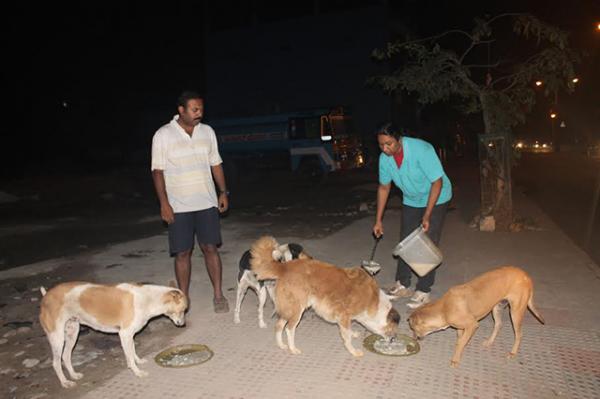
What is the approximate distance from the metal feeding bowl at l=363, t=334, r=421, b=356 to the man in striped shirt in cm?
178

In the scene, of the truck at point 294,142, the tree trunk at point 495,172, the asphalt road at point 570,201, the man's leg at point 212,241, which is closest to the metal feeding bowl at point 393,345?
the man's leg at point 212,241

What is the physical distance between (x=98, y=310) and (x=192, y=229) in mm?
1523

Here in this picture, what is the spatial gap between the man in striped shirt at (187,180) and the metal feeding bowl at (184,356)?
36.3 inches

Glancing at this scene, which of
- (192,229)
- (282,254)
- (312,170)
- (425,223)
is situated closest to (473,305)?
(425,223)

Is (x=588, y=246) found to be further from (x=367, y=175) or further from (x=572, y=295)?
(x=367, y=175)

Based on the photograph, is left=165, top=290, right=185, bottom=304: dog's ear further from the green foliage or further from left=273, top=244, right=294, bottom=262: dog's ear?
the green foliage

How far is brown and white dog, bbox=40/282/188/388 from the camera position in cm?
367

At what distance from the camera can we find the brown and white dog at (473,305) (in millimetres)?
3879

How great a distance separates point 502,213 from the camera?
938 centimetres

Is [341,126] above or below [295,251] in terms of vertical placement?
above

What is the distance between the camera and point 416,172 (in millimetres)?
5055

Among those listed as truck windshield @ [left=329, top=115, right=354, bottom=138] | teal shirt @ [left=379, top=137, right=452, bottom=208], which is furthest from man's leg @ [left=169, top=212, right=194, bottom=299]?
truck windshield @ [left=329, top=115, right=354, bottom=138]

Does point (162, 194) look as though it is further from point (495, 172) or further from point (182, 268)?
point (495, 172)

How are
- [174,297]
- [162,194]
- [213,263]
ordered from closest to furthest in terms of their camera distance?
[174,297]
[162,194]
[213,263]
